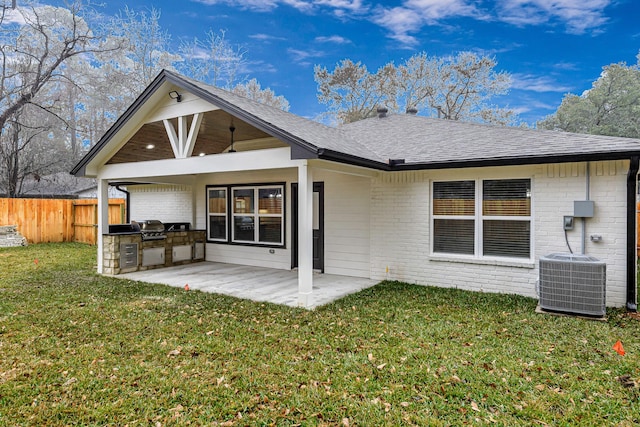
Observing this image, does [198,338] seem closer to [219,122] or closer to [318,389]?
[318,389]

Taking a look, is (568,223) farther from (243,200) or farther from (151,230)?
(151,230)

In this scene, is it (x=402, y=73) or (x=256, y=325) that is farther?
(x=402, y=73)

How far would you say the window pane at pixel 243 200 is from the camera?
986cm

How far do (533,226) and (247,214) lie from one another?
668cm

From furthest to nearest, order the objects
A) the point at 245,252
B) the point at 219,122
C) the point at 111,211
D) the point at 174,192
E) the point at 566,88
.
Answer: the point at 566,88 < the point at 111,211 < the point at 174,192 < the point at 245,252 < the point at 219,122

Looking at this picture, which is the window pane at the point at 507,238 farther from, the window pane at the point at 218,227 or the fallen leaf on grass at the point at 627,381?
the window pane at the point at 218,227

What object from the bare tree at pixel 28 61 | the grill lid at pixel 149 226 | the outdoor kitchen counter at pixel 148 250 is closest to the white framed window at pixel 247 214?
the outdoor kitchen counter at pixel 148 250

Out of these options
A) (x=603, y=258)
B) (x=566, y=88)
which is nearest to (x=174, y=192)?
(x=603, y=258)

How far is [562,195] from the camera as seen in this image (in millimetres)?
6129

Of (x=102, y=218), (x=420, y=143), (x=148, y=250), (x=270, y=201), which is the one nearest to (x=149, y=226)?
(x=148, y=250)

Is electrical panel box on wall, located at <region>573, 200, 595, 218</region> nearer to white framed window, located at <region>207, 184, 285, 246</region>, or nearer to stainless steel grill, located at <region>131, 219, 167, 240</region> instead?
white framed window, located at <region>207, 184, 285, 246</region>

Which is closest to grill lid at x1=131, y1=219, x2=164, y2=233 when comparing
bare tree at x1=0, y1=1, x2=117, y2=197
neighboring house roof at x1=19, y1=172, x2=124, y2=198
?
bare tree at x1=0, y1=1, x2=117, y2=197

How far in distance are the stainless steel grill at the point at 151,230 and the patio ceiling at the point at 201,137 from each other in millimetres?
1707

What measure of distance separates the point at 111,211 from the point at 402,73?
18018 millimetres
